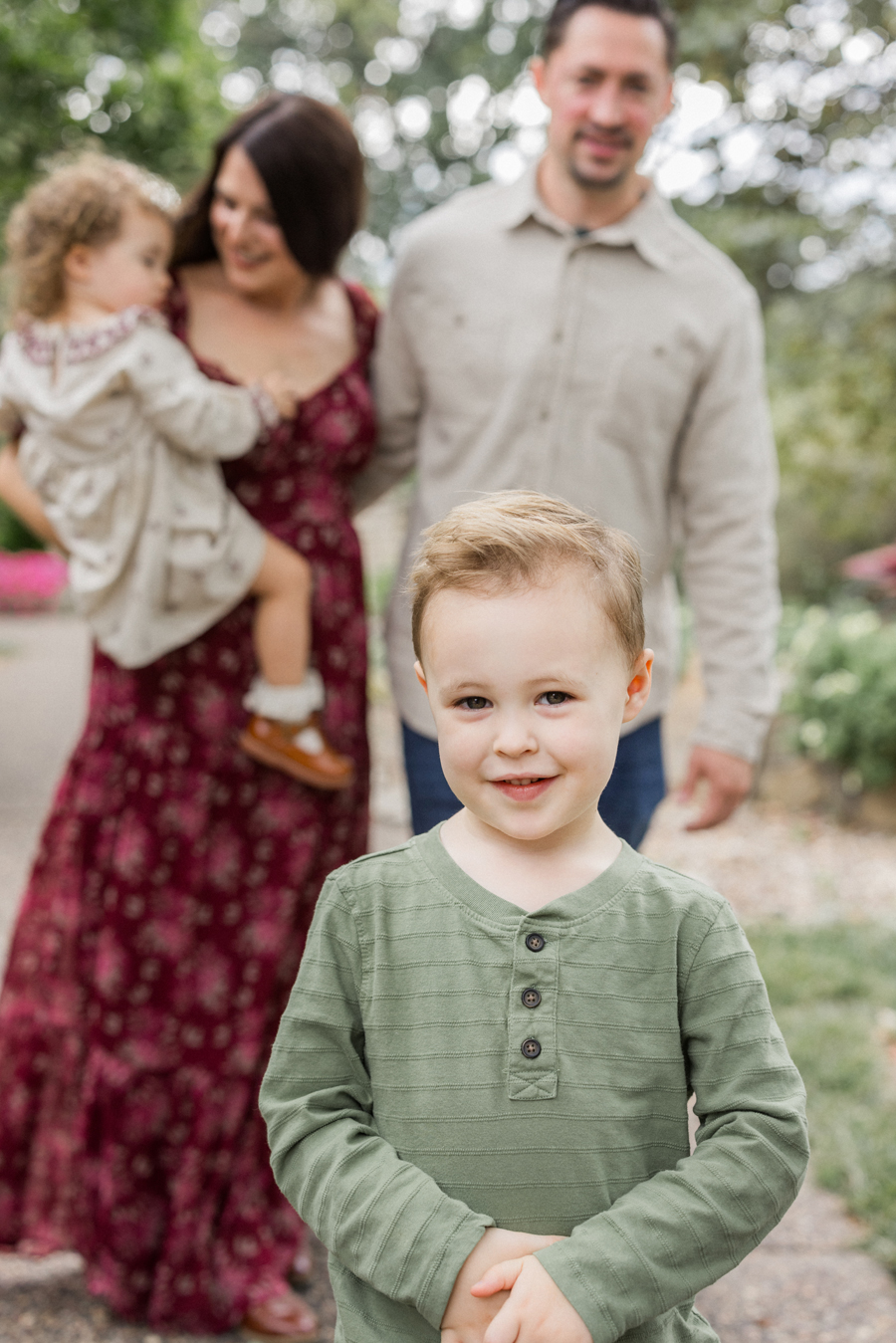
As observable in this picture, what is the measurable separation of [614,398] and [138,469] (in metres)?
0.82

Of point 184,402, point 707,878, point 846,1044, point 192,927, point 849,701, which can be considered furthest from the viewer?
point 849,701

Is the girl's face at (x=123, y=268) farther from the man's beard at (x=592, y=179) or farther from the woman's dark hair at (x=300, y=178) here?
the man's beard at (x=592, y=179)

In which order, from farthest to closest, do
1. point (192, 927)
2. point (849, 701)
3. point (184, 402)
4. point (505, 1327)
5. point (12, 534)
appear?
point (12, 534) < point (849, 701) < point (192, 927) < point (184, 402) < point (505, 1327)

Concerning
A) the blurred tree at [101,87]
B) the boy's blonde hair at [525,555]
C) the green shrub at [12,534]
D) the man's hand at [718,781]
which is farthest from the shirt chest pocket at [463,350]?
the green shrub at [12,534]

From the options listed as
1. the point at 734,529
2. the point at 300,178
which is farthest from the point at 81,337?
the point at 734,529

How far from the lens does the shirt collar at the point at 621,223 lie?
2234mm

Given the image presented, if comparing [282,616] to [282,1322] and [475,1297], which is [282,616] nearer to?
[282,1322]

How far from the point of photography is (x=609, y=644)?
1.13 m

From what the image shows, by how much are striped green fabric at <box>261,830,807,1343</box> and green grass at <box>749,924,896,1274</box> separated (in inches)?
73.2

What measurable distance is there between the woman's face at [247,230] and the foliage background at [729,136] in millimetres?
1779

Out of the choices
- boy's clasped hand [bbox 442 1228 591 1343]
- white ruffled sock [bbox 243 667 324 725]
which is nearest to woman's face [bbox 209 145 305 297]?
white ruffled sock [bbox 243 667 324 725]

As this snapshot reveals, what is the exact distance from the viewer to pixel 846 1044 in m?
3.67

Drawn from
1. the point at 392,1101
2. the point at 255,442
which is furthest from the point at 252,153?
the point at 392,1101

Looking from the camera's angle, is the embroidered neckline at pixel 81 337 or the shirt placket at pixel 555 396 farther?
the shirt placket at pixel 555 396
